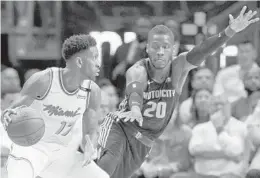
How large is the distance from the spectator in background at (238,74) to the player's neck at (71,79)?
2922 mm

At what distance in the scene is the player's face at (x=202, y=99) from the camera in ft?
26.9

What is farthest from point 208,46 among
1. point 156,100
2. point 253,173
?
point 253,173

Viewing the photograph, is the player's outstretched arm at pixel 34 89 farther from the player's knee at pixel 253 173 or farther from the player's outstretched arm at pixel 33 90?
the player's knee at pixel 253 173

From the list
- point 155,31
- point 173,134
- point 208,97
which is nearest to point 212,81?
point 208,97

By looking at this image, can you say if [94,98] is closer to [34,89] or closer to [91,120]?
[91,120]

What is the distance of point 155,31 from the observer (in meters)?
6.46

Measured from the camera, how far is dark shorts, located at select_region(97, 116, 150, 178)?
6.35 m

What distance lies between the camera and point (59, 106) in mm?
6141

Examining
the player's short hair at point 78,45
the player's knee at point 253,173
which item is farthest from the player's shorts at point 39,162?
the player's knee at point 253,173

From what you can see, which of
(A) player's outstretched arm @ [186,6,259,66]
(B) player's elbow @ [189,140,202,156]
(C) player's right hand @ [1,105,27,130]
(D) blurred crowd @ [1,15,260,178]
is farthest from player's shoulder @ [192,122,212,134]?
(C) player's right hand @ [1,105,27,130]

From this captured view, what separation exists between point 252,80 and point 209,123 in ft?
2.69

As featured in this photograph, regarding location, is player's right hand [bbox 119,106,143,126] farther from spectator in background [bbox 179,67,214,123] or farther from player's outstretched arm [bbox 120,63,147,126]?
spectator in background [bbox 179,67,214,123]

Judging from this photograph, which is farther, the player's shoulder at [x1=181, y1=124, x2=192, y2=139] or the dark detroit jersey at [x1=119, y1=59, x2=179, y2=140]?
the player's shoulder at [x1=181, y1=124, x2=192, y2=139]

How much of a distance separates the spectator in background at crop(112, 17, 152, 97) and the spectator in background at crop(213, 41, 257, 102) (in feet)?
4.05
